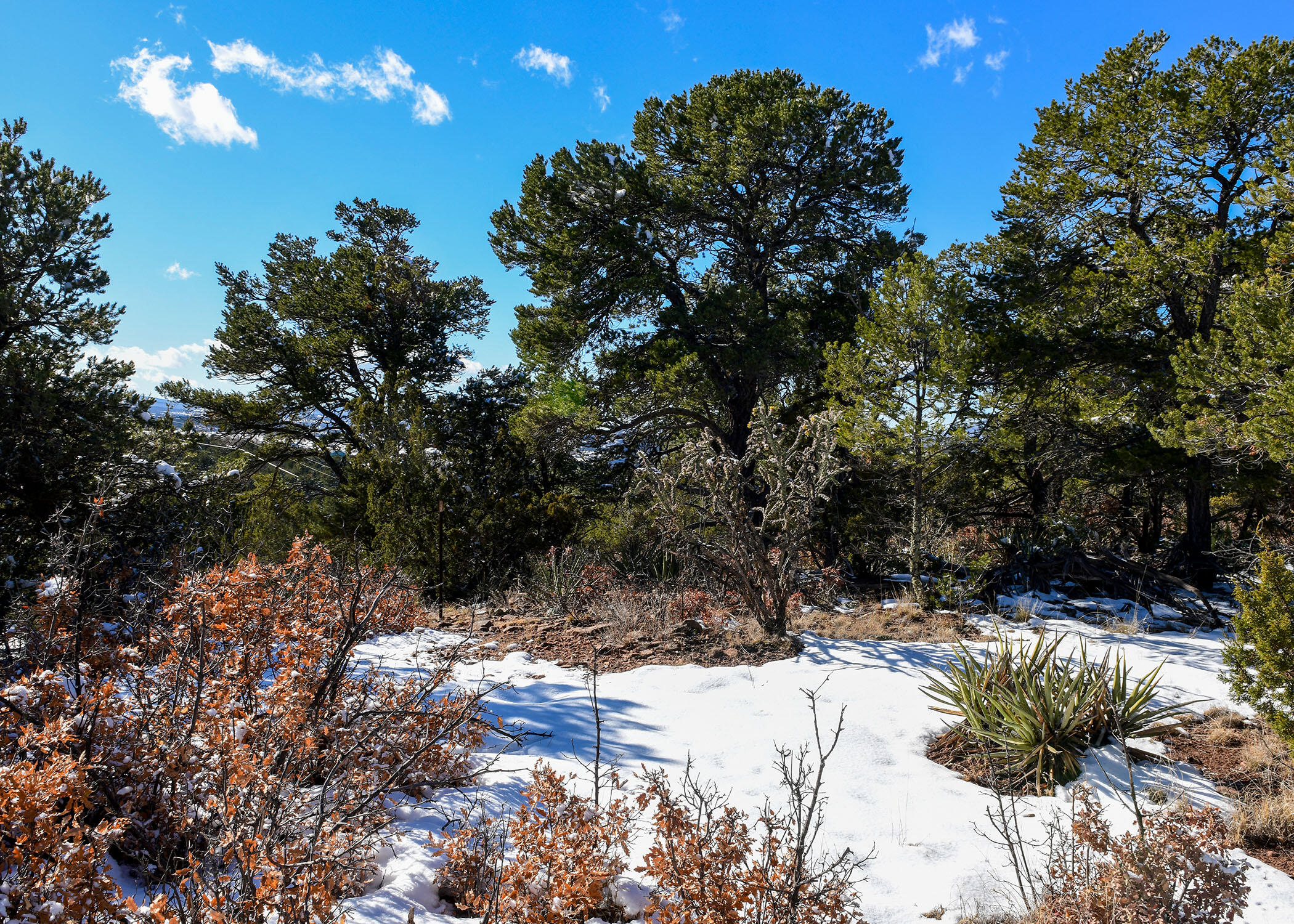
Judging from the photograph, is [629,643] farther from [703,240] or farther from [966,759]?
[703,240]

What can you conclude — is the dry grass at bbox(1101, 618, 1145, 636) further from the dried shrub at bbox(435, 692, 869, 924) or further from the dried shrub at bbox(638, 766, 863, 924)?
the dried shrub at bbox(638, 766, 863, 924)

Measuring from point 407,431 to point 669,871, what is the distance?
8075mm

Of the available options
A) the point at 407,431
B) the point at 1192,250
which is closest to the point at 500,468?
the point at 407,431

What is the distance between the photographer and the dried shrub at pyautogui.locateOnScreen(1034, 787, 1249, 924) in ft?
6.35

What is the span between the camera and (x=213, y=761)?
2295 millimetres

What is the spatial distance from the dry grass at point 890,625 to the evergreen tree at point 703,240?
14.2 feet

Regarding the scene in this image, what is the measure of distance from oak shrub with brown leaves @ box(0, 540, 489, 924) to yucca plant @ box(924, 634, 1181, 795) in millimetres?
2881

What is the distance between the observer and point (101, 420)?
27.3 feet

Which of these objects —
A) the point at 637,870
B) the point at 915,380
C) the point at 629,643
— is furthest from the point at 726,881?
the point at 915,380

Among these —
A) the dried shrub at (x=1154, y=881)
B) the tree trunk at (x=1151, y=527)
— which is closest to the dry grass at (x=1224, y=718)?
the dried shrub at (x=1154, y=881)

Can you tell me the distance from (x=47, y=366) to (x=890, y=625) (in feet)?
35.0

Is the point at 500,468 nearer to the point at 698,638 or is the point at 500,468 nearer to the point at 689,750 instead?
the point at 698,638

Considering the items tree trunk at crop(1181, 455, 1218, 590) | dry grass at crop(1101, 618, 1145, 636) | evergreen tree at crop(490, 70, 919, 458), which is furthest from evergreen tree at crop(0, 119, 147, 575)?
tree trunk at crop(1181, 455, 1218, 590)

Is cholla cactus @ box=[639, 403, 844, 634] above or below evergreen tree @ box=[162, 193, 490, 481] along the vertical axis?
below
